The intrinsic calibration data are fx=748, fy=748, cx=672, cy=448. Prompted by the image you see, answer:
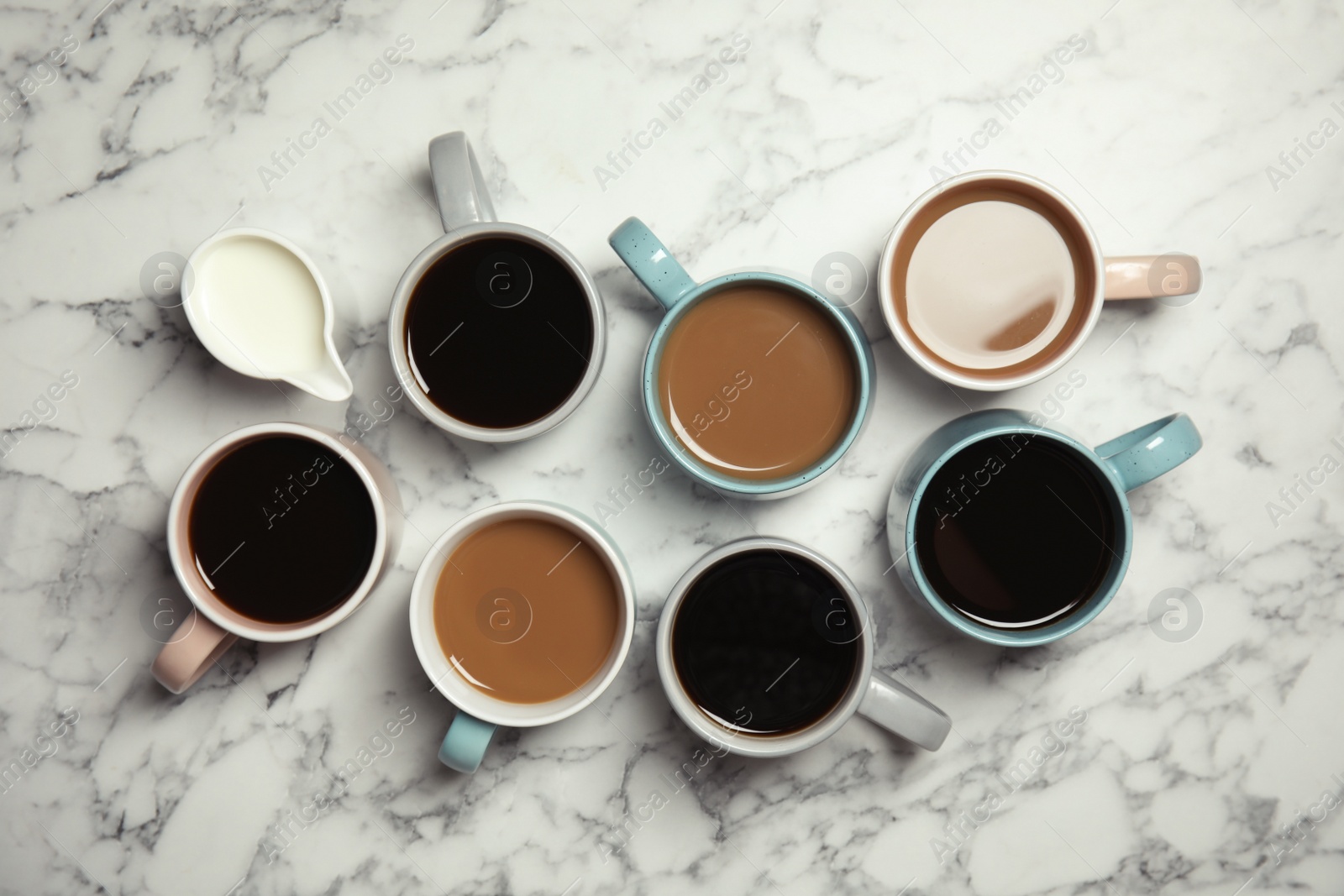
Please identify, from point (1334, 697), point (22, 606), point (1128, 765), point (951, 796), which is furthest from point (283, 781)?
point (1334, 697)

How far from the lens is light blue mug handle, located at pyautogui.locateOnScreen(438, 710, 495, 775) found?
100 centimetres

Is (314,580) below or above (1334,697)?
above

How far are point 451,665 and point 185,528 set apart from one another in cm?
41

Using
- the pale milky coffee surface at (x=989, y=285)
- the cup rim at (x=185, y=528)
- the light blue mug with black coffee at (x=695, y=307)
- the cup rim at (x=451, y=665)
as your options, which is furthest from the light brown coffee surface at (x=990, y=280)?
the cup rim at (x=185, y=528)

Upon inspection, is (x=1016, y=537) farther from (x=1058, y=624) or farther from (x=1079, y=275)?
(x=1079, y=275)

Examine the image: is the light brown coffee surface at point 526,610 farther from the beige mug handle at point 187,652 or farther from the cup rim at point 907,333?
the cup rim at point 907,333

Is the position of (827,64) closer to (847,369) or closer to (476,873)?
(847,369)

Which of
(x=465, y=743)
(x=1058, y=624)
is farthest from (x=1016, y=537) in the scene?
(x=465, y=743)

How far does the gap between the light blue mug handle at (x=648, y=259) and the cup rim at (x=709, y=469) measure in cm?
2

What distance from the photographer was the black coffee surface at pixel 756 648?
3.47ft

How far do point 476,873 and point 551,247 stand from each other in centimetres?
94

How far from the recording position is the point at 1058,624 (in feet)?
3.37

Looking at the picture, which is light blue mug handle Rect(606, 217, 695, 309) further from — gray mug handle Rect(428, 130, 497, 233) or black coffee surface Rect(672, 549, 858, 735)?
black coffee surface Rect(672, 549, 858, 735)

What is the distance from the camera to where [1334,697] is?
1.17 m
